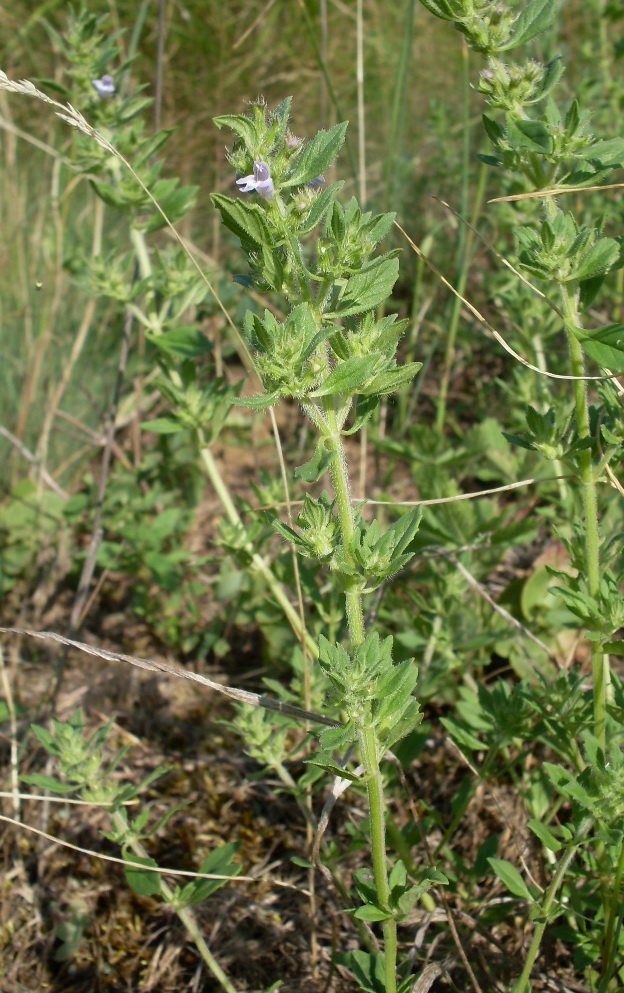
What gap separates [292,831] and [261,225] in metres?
1.58

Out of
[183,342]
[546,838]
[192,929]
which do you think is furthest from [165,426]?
[546,838]

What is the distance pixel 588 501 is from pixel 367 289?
55 centimetres

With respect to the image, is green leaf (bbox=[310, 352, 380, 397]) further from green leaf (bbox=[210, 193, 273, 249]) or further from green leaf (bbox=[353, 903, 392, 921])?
green leaf (bbox=[353, 903, 392, 921])

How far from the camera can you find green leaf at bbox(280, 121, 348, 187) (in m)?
1.33

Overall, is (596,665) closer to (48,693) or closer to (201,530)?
(48,693)

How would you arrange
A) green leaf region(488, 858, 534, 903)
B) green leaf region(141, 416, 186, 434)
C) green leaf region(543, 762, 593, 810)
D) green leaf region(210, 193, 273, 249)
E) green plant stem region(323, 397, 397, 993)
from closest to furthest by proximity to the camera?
green leaf region(210, 193, 273, 249), green plant stem region(323, 397, 397, 993), green leaf region(543, 762, 593, 810), green leaf region(488, 858, 534, 903), green leaf region(141, 416, 186, 434)

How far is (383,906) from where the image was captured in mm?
1411

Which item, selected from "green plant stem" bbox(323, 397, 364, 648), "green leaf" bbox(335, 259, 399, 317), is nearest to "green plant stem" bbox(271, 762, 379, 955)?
"green plant stem" bbox(323, 397, 364, 648)

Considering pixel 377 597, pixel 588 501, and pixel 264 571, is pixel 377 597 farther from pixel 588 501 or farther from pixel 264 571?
pixel 588 501

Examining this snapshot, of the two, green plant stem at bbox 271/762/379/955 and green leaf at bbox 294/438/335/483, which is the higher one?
green leaf at bbox 294/438/335/483

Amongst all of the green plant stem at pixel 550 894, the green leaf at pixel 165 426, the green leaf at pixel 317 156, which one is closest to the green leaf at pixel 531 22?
the green leaf at pixel 317 156

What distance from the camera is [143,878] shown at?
1716 mm

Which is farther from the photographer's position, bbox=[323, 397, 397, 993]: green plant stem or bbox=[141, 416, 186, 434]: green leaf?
bbox=[141, 416, 186, 434]: green leaf

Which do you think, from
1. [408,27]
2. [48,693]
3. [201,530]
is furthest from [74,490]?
[408,27]
